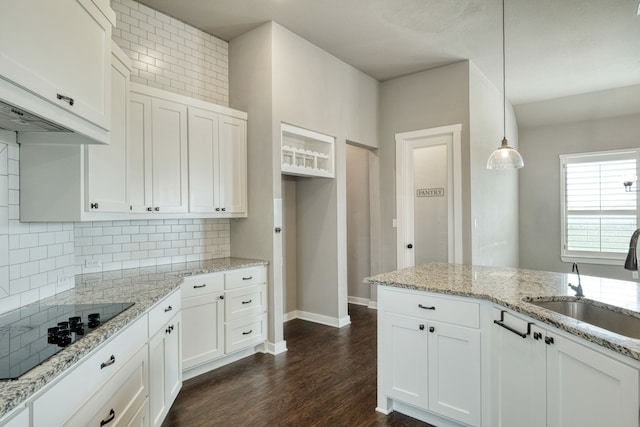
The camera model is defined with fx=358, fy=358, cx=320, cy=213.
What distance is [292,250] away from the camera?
4.73 meters

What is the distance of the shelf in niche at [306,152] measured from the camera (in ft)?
12.6

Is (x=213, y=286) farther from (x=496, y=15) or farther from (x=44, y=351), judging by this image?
(x=496, y=15)

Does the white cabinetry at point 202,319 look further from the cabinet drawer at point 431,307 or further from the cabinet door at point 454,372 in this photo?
the cabinet door at point 454,372

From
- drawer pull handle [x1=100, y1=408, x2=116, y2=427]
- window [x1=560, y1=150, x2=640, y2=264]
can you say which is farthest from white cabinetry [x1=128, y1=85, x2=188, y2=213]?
window [x1=560, y1=150, x2=640, y2=264]

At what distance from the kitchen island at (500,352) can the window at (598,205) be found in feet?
14.9

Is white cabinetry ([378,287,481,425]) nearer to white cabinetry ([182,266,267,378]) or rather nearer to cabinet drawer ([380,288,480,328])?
cabinet drawer ([380,288,480,328])

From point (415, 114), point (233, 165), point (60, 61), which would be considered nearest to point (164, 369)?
point (60, 61)

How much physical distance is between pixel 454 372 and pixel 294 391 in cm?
126

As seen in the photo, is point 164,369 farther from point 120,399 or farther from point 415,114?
point 415,114

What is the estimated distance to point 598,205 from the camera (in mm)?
5996

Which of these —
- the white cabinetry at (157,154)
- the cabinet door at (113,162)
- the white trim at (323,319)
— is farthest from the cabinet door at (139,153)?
the white trim at (323,319)

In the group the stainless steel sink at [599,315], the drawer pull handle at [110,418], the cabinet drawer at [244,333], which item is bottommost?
the cabinet drawer at [244,333]

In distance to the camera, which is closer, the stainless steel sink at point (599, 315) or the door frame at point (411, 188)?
the stainless steel sink at point (599, 315)

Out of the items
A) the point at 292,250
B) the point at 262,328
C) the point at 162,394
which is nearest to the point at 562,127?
the point at 292,250
